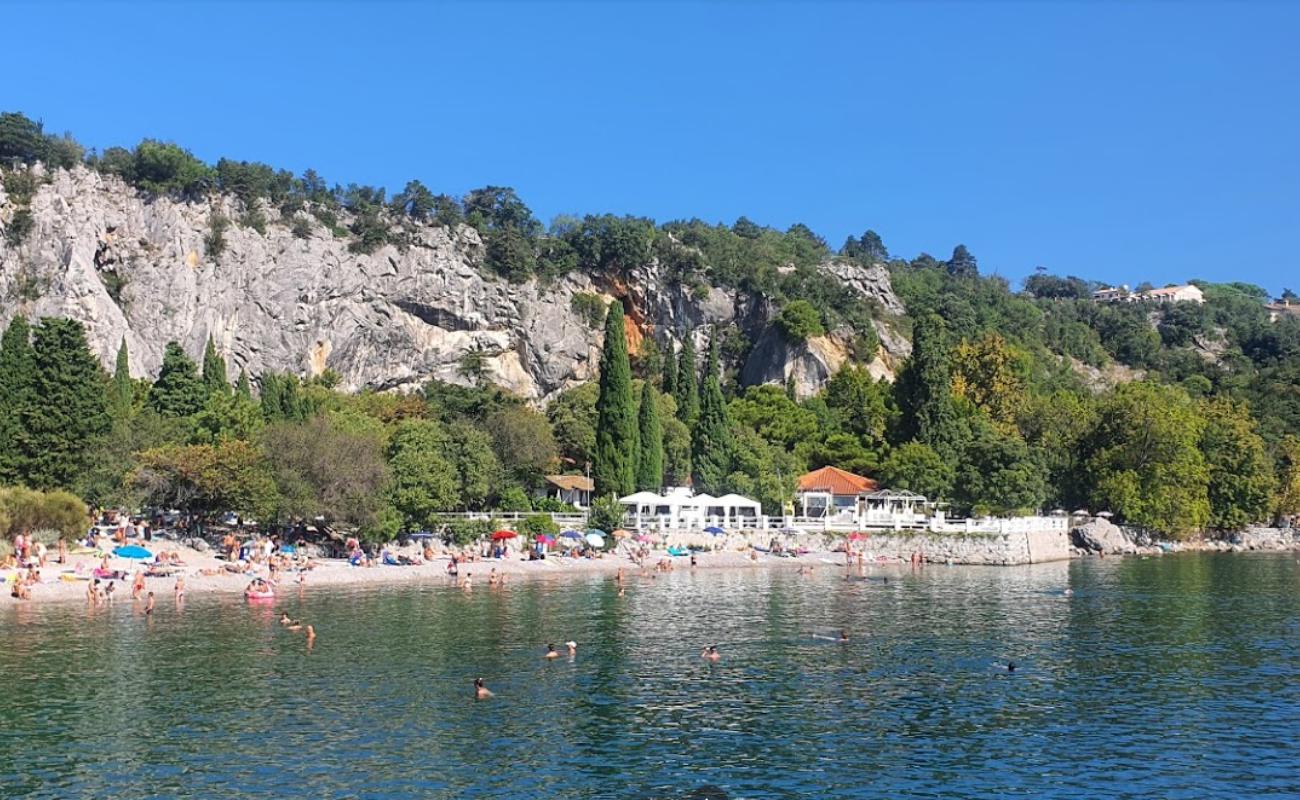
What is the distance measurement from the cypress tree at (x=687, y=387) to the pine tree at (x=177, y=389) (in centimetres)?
3877

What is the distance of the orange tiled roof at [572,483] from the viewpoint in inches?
3243

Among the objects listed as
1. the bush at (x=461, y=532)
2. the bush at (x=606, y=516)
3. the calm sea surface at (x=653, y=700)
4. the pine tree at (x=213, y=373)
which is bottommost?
the calm sea surface at (x=653, y=700)

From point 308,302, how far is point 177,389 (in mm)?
29778

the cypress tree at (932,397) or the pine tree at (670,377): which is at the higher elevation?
the pine tree at (670,377)

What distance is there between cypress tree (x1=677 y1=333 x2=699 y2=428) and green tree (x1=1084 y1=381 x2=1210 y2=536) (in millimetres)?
32378

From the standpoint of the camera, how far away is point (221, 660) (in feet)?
110

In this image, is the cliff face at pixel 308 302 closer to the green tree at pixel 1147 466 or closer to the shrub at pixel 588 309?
the shrub at pixel 588 309

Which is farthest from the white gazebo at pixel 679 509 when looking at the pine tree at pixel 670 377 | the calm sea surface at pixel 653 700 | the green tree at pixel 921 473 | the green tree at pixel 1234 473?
the green tree at pixel 1234 473

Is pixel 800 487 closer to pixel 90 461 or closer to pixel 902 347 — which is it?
pixel 90 461

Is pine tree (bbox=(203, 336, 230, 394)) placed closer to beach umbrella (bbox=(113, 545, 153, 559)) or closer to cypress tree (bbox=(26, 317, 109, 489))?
cypress tree (bbox=(26, 317, 109, 489))

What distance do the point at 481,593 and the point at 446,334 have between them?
67105 mm

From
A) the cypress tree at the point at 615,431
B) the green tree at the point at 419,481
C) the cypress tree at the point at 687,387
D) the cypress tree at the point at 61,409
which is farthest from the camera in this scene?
the cypress tree at the point at 687,387

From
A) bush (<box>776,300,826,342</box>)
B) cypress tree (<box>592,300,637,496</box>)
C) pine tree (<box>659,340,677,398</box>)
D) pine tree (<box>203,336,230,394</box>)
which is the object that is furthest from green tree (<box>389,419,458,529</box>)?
bush (<box>776,300,826,342</box>)

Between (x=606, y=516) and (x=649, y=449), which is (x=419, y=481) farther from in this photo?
(x=649, y=449)
